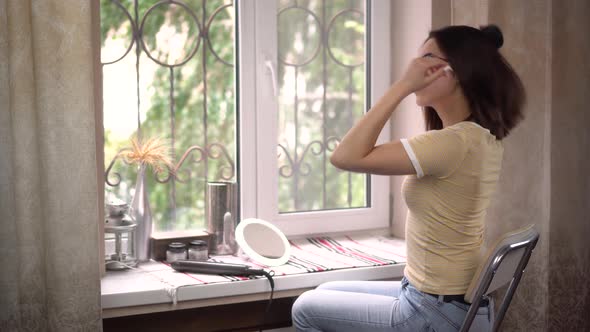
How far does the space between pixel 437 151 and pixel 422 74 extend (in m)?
0.22

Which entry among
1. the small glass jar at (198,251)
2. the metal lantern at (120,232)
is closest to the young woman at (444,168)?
the small glass jar at (198,251)

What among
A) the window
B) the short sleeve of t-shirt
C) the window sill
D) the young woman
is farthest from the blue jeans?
the window

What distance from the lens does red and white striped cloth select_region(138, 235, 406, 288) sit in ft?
6.35

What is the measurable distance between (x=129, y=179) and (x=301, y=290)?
69 centimetres

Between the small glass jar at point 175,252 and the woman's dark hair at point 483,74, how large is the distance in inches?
39.1

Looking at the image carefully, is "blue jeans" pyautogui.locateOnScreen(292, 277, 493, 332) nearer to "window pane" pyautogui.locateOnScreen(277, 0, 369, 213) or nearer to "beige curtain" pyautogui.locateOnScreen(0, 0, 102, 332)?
"beige curtain" pyautogui.locateOnScreen(0, 0, 102, 332)

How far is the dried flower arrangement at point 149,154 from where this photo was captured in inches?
82.4

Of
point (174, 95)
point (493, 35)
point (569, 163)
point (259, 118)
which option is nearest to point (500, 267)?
point (493, 35)

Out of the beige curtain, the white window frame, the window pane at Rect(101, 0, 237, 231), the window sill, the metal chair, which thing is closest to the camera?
the metal chair

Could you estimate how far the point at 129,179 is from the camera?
221cm

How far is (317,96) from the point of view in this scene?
8.05ft

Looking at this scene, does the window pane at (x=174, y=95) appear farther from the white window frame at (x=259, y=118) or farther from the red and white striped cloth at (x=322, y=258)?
the red and white striped cloth at (x=322, y=258)

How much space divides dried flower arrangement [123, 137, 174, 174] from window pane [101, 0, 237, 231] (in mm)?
95

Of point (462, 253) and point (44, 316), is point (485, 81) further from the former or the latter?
point (44, 316)
